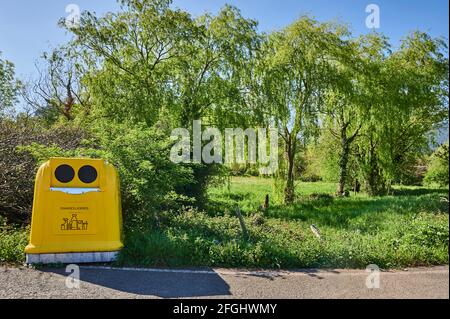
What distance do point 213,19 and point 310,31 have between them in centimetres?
435

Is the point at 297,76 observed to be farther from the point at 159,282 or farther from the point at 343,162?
the point at 159,282

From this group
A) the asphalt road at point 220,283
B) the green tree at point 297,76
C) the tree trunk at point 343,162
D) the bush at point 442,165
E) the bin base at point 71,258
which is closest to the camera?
the asphalt road at point 220,283

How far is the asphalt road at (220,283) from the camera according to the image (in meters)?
4.25

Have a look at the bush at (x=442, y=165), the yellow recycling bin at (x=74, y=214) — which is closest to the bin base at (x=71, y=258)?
the yellow recycling bin at (x=74, y=214)

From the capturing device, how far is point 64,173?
17.8ft

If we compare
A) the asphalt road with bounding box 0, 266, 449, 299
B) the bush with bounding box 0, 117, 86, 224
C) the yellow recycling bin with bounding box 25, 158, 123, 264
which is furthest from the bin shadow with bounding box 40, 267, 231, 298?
the bush with bounding box 0, 117, 86, 224

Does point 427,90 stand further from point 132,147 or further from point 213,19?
point 132,147

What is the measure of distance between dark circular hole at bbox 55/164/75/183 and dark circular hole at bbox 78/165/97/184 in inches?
4.5

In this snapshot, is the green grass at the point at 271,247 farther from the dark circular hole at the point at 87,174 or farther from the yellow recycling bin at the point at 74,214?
the dark circular hole at the point at 87,174

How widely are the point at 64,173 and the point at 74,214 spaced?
2.05ft

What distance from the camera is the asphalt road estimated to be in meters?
4.25

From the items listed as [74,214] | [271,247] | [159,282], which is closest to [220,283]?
[159,282]

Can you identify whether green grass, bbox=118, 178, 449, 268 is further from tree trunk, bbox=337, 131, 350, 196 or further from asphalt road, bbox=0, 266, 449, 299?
tree trunk, bbox=337, 131, 350, 196

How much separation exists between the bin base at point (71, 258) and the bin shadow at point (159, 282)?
165mm
